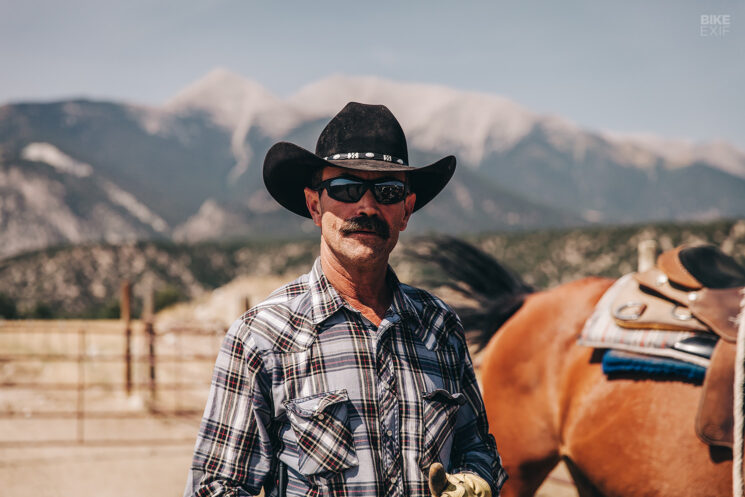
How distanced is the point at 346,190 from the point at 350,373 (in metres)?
A: 0.40

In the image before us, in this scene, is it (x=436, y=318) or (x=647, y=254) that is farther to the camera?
(x=647, y=254)

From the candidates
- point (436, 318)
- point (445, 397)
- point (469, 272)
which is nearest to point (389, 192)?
point (436, 318)

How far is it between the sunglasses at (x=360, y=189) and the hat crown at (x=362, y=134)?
0.07m

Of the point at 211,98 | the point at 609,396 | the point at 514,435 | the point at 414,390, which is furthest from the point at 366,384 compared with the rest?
the point at 211,98

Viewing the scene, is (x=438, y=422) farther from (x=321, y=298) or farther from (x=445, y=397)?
(x=321, y=298)

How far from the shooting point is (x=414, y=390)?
4.20ft

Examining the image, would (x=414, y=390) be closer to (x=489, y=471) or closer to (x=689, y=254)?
(x=489, y=471)

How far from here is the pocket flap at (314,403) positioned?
1.19m

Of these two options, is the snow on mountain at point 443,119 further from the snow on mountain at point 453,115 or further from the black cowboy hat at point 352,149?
the black cowboy hat at point 352,149

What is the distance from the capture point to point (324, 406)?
1.19m

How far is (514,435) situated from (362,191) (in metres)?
1.96

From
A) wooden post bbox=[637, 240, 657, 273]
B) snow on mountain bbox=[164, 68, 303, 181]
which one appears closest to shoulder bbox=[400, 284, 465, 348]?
wooden post bbox=[637, 240, 657, 273]

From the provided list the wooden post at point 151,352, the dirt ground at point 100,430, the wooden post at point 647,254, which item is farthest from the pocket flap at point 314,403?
the wooden post at point 151,352

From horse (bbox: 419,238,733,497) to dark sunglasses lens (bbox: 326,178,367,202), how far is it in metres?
1.73
